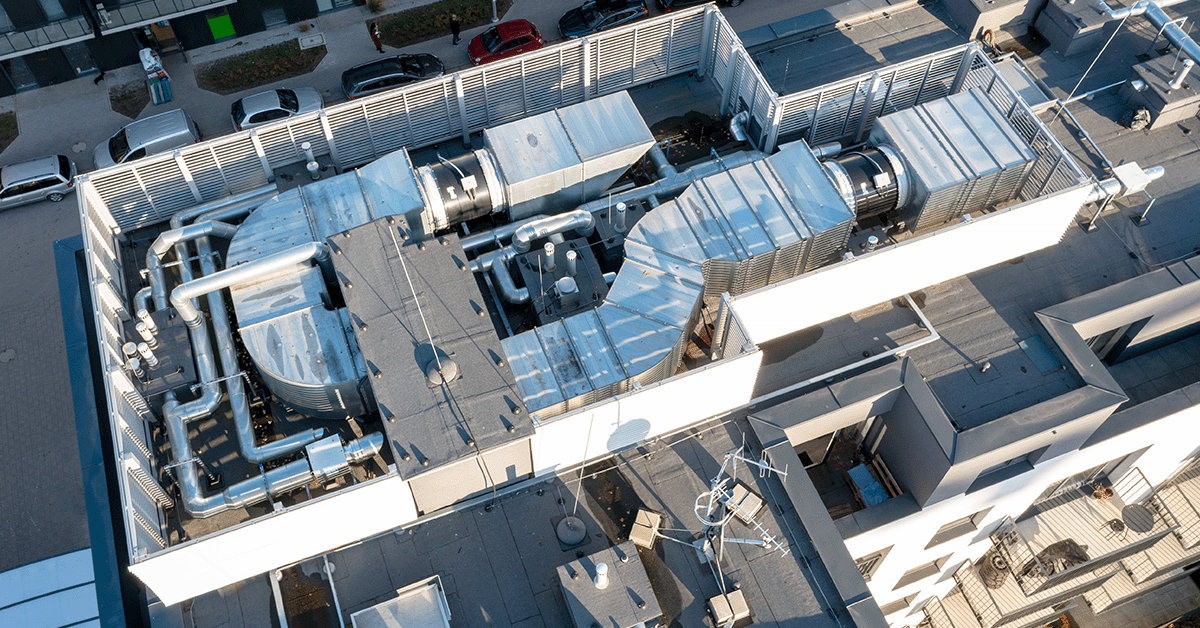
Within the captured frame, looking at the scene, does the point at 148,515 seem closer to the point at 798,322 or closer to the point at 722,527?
the point at 722,527

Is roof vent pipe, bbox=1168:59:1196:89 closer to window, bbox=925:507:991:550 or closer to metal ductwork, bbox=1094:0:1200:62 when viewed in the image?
metal ductwork, bbox=1094:0:1200:62

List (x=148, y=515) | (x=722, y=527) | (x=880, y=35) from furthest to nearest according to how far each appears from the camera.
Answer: (x=880, y=35) → (x=722, y=527) → (x=148, y=515)

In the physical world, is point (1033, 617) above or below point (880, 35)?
below

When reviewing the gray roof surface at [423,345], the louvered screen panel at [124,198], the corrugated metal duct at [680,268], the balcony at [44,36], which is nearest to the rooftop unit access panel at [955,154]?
the corrugated metal duct at [680,268]

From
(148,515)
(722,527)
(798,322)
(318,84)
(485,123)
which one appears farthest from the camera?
(318,84)

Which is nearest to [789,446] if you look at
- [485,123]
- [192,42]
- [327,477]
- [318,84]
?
[327,477]

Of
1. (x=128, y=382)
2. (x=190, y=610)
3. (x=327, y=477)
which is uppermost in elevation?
(x=128, y=382)

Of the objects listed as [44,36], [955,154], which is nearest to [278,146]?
[955,154]
